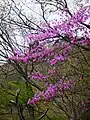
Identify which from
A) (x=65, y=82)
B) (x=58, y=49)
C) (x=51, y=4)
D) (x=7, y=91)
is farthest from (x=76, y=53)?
(x=7, y=91)

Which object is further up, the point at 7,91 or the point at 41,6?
the point at 41,6

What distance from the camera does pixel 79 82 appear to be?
5.94 metres

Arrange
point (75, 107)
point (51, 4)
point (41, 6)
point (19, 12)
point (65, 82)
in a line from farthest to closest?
point (19, 12)
point (41, 6)
point (51, 4)
point (75, 107)
point (65, 82)

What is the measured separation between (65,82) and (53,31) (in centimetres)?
115

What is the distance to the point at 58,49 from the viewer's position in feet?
19.9

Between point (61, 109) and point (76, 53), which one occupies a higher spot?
point (76, 53)

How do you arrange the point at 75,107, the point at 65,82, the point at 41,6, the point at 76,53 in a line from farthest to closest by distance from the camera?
the point at 41,6 → the point at 76,53 → the point at 75,107 → the point at 65,82

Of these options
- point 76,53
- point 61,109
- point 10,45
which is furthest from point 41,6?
point 61,109

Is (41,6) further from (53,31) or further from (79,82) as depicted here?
(79,82)

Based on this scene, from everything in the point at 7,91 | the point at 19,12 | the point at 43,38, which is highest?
the point at 19,12

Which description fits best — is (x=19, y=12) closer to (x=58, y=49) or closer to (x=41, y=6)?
(x=41, y=6)

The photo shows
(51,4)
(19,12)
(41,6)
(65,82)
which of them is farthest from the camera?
(19,12)

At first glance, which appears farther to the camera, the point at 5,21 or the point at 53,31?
the point at 5,21

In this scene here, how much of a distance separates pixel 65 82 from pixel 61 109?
1.36m
